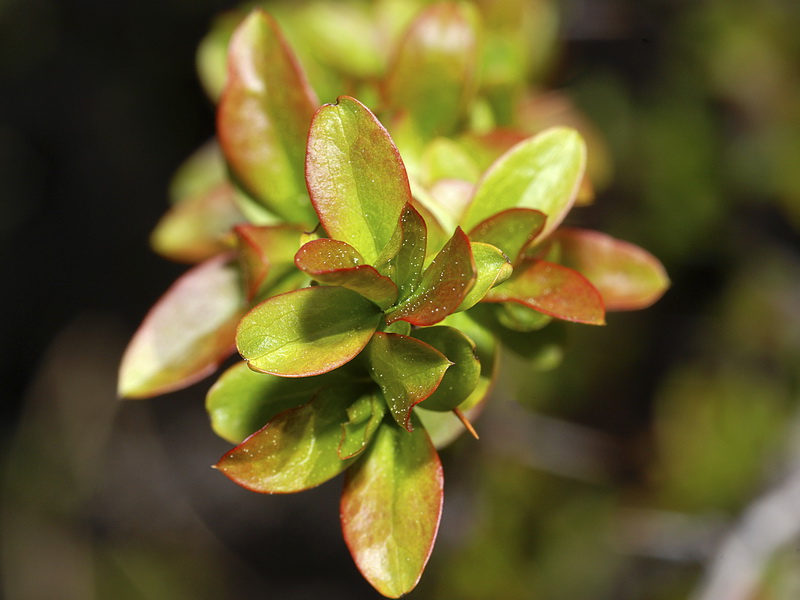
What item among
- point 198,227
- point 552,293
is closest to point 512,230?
point 552,293

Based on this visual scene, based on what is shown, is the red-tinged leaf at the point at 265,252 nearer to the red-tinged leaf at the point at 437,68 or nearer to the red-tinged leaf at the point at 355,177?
the red-tinged leaf at the point at 355,177

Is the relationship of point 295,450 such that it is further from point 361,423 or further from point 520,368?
point 520,368

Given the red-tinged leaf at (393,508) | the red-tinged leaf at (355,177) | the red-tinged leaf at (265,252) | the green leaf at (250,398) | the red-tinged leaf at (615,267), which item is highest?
the red-tinged leaf at (355,177)

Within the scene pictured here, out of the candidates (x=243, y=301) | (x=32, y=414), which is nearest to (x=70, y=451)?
(x=32, y=414)

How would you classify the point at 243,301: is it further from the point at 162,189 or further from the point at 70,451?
the point at 70,451

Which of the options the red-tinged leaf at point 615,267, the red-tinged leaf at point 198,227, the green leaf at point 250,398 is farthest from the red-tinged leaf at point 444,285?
the red-tinged leaf at point 198,227

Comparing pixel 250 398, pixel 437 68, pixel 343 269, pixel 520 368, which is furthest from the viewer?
pixel 520 368

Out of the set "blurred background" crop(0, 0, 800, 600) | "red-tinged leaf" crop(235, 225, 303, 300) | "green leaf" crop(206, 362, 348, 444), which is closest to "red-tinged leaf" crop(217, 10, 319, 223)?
"red-tinged leaf" crop(235, 225, 303, 300)
